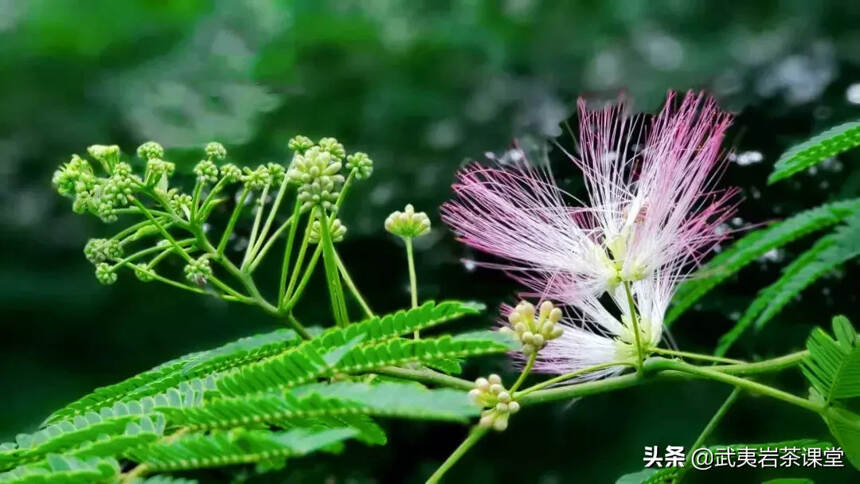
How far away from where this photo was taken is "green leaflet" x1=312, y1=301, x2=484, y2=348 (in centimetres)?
87

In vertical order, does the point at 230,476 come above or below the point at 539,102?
below

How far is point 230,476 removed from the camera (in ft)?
7.14

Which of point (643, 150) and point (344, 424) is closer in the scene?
point (344, 424)

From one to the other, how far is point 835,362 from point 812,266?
51 centimetres

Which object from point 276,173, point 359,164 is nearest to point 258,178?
point 276,173

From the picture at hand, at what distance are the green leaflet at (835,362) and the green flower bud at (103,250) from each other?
0.81m

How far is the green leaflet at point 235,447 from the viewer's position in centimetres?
62

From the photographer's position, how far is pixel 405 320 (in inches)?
35.6

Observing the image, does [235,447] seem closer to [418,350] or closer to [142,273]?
[418,350]

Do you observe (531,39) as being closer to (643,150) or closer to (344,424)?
(643,150)

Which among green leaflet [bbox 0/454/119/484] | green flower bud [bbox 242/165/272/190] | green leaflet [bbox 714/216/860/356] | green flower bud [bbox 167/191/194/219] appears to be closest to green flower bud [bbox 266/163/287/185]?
green flower bud [bbox 242/165/272/190]

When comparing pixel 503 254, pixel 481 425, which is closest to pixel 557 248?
pixel 503 254

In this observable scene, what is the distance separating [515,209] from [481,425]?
0.35 metres

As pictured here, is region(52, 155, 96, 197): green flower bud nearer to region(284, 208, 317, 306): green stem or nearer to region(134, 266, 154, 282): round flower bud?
region(134, 266, 154, 282): round flower bud
